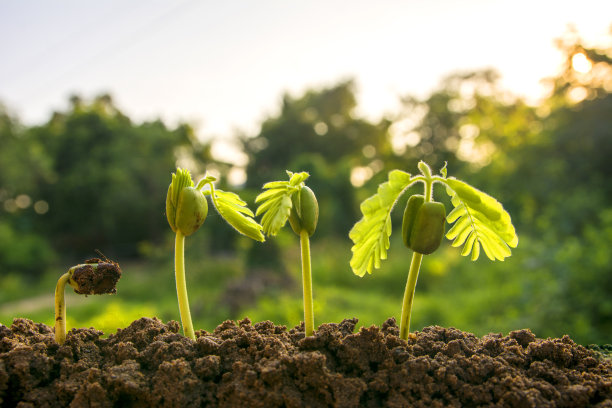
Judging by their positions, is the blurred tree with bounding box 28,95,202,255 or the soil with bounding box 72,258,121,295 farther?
the blurred tree with bounding box 28,95,202,255

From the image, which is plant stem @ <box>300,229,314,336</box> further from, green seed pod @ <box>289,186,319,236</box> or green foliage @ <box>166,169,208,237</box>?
green foliage @ <box>166,169,208,237</box>

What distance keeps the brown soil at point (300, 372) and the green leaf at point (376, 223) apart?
0.16m

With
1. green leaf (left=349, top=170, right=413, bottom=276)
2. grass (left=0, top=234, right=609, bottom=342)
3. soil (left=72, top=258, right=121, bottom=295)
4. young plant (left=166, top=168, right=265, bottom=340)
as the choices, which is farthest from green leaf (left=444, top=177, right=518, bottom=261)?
grass (left=0, top=234, right=609, bottom=342)

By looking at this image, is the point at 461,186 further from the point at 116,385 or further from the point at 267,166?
the point at 267,166

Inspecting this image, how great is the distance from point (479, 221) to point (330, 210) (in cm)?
1085

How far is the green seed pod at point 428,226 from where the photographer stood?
3.19ft

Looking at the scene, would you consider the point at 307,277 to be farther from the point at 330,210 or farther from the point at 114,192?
the point at 114,192

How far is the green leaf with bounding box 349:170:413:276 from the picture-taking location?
973 millimetres

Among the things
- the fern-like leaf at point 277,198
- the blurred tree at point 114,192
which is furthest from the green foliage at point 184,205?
the blurred tree at point 114,192

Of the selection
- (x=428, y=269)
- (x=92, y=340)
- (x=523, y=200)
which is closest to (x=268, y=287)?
(x=428, y=269)

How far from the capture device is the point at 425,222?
3.20 feet

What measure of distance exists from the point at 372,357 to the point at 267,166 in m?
13.7

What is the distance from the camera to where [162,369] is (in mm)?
944

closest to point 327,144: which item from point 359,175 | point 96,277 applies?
point 359,175
